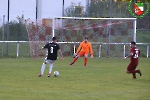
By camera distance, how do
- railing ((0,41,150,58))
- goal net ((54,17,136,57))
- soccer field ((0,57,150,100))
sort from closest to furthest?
soccer field ((0,57,150,100))
goal net ((54,17,136,57))
railing ((0,41,150,58))

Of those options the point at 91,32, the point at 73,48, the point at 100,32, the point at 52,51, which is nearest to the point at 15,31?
the point at 73,48

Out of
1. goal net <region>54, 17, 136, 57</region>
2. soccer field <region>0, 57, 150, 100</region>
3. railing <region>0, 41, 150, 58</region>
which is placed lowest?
soccer field <region>0, 57, 150, 100</region>

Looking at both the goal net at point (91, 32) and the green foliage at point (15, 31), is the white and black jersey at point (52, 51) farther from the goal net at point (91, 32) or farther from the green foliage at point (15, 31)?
the green foliage at point (15, 31)

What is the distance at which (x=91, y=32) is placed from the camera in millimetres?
35719

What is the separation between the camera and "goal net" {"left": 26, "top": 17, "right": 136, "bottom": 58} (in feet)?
114

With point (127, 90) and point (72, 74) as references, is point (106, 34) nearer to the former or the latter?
point (72, 74)

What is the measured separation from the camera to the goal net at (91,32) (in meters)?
34.8

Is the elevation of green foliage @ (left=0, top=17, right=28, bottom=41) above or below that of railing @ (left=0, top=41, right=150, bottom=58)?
above

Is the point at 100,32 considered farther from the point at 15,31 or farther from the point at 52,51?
the point at 52,51

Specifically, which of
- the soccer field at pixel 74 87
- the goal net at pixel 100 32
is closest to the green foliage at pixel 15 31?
the goal net at pixel 100 32

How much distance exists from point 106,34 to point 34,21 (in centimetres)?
559

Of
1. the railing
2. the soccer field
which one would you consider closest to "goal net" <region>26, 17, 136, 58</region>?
the railing

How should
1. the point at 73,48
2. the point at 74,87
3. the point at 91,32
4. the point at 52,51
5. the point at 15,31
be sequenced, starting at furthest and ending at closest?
the point at 15,31 → the point at 91,32 → the point at 73,48 → the point at 52,51 → the point at 74,87

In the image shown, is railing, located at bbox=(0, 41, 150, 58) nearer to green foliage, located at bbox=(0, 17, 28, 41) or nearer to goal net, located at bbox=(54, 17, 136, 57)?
goal net, located at bbox=(54, 17, 136, 57)
